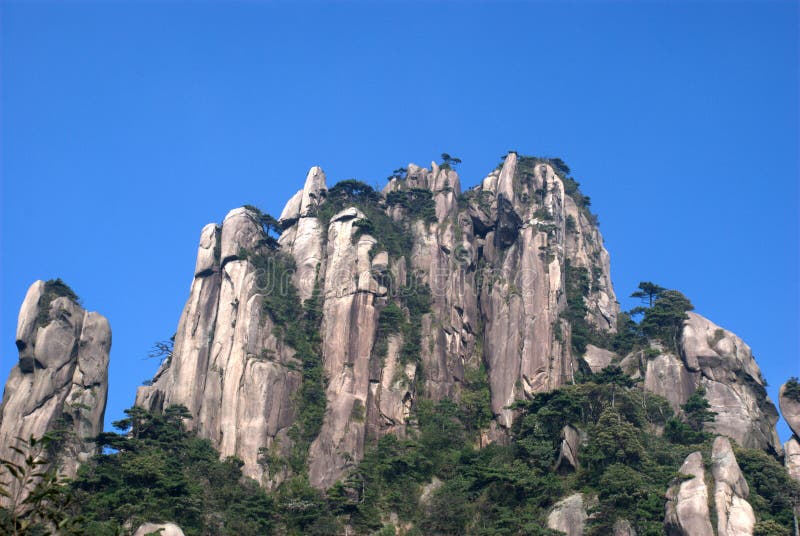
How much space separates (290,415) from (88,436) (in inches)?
439

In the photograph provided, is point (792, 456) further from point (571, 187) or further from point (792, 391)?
point (571, 187)

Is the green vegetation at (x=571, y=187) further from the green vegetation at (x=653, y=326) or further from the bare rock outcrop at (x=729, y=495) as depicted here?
the bare rock outcrop at (x=729, y=495)

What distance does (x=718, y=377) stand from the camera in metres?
56.3

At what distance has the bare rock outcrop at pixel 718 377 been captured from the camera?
54.2 metres

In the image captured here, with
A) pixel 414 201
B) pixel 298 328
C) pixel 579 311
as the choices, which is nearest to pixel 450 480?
pixel 298 328

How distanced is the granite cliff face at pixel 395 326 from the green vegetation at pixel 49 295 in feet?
24.4

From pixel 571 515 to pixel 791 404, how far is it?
15737 millimetres

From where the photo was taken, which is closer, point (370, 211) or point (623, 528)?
point (623, 528)

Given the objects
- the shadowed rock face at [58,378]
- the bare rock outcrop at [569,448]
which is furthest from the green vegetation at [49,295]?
the bare rock outcrop at [569,448]

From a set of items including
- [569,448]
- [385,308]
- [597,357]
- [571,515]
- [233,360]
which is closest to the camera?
[571,515]

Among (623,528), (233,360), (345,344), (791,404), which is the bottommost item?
(623,528)

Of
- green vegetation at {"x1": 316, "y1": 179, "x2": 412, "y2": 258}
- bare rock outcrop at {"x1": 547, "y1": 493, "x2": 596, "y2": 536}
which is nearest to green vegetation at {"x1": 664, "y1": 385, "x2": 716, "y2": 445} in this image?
bare rock outcrop at {"x1": 547, "y1": 493, "x2": 596, "y2": 536}

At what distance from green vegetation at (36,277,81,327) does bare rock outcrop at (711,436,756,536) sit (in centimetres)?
3688

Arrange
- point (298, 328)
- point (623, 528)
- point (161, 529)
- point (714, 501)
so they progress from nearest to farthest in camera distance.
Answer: point (714, 501), point (623, 528), point (161, 529), point (298, 328)
